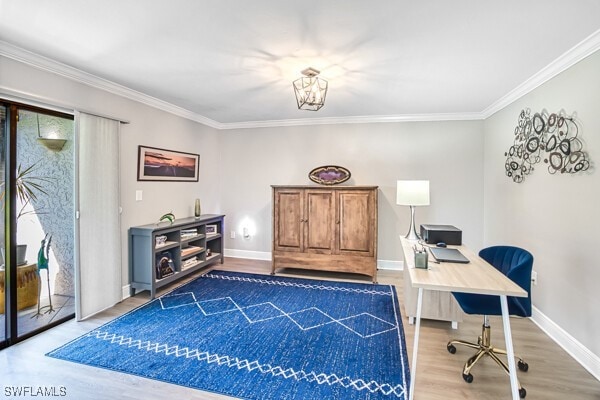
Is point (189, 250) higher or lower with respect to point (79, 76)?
lower

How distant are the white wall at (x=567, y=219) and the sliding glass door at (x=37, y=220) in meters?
4.49

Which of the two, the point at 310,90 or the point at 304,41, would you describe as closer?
the point at 304,41

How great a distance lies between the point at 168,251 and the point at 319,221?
2068 mm

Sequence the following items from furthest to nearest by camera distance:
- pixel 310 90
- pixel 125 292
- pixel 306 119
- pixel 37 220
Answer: pixel 306 119, pixel 125 292, pixel 310 90, pixel 37 220

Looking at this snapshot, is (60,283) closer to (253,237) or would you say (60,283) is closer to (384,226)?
(253,237)

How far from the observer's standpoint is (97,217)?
2.98 metres

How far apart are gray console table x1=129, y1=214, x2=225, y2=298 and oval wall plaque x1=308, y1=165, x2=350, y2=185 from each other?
1710 mm

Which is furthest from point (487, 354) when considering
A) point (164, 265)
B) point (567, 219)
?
point (164, 265)

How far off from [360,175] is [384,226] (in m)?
0.89

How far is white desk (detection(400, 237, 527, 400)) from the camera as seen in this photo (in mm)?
1633

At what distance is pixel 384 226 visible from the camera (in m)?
4.62

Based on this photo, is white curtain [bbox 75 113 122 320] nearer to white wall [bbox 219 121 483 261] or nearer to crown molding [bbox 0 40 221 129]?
crown molding [bbox 0 40 221 129]

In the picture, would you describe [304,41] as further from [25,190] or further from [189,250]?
[189,250]

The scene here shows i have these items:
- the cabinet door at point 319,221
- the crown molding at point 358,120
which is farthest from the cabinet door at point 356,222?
the crown molding at point 358,120
